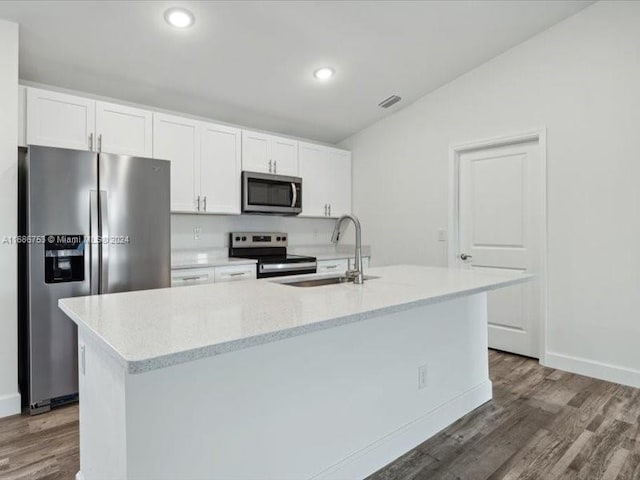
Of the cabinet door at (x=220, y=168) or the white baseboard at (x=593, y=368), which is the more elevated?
the cabinet door at (x=220, y=168)

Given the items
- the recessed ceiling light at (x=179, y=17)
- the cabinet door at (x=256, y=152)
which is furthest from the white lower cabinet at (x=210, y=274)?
the recessed ceiling light at (x=179, y=17)

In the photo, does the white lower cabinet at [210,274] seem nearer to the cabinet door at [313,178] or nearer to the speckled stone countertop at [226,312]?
the cabinet door at [313,178]

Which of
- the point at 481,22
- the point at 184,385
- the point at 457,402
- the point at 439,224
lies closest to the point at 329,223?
the point at 439,224

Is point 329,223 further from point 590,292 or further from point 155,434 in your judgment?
point 155,434

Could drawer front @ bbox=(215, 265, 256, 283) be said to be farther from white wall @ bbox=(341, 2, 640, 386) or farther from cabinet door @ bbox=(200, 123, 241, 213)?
white wall @ bbox=(341, 2, 640, 386)

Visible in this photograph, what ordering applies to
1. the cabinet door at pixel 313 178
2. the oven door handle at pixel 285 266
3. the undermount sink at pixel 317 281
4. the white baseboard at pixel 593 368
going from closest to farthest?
the undermount sink at pixel 317 281 < the white baseboard at pixel 593 368 < the oven door handle at pixel 285 266 < the cabinet door at pixel 313 178

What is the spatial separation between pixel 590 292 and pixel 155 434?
3.25m

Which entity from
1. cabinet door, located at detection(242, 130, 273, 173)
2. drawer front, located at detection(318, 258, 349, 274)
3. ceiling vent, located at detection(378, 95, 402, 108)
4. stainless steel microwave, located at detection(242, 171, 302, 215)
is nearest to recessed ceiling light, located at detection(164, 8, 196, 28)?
cabinet door, located at detection(242, 130, 273, 173)

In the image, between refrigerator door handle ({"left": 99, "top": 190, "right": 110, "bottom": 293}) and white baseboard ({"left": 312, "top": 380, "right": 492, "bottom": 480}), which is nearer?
white baseboard ({"left": 312, "top": 380, "right": 492, "bottom": 480})

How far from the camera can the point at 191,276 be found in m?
3.28

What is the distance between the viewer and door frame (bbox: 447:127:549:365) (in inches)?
131

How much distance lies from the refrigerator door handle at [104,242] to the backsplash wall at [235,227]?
1.07 meters

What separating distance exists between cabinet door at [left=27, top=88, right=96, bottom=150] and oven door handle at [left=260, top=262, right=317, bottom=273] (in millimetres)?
1740

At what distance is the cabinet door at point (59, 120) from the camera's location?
2.71 metres
